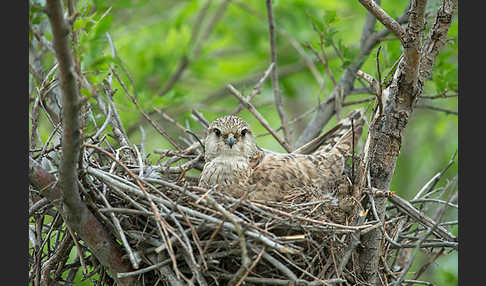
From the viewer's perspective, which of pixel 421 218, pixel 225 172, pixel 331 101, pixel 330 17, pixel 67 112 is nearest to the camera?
pixel 67 112

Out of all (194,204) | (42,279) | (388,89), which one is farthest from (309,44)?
(42,279)

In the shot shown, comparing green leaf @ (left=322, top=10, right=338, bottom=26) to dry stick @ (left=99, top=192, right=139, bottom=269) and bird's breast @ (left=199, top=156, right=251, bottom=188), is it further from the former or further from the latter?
dry stick @ (left=99, top=192, right=139, bottom=269)

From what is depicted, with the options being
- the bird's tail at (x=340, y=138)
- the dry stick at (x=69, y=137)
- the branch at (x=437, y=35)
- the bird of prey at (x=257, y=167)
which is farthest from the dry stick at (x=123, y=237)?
the bird's tail at (x=340, y=138)

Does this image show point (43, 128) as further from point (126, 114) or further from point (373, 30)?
point (373, 30)

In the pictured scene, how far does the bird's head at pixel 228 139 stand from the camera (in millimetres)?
4930

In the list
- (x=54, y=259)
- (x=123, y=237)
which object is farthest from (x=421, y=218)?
(x=54, y=259)

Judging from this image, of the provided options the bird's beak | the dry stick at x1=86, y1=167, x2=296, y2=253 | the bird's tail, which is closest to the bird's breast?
the bird's beak

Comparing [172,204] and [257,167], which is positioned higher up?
[257,167]

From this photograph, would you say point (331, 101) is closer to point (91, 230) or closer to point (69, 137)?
point (91, 230)

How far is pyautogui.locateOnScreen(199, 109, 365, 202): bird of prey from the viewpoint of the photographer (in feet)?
15.3

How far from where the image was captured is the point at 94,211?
11.9 feet

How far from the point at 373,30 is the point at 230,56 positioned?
3644 millimetres

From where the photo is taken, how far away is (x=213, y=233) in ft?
11.4

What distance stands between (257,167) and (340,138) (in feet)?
3.41
